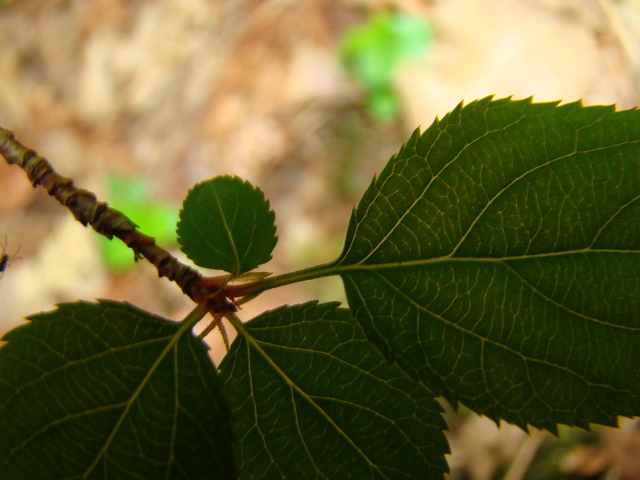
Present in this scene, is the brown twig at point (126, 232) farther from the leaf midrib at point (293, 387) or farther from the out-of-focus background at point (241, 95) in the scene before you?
the out-of-focus background at point (241, 95)

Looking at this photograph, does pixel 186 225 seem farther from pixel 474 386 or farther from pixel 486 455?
pixel 486 455

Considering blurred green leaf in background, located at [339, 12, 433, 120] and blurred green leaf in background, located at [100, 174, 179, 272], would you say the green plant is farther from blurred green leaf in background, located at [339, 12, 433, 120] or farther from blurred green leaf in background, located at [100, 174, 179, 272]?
blurred green leaf in background, located at [339, 12, 433, 120]

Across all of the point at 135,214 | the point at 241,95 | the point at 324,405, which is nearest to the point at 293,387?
the point at 324,405

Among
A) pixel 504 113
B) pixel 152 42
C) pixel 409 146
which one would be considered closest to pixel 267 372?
pixel 409 146

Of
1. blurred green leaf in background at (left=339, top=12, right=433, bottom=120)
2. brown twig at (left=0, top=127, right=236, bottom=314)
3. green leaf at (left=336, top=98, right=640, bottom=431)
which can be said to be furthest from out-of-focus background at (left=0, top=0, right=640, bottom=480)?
green leaf at (left=336, top=98, right=640, bottom=431)

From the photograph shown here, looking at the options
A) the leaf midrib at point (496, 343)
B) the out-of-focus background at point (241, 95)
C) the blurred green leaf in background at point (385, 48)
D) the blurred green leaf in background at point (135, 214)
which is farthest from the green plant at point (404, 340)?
the blurred green leaf in background at point (385, 48)
